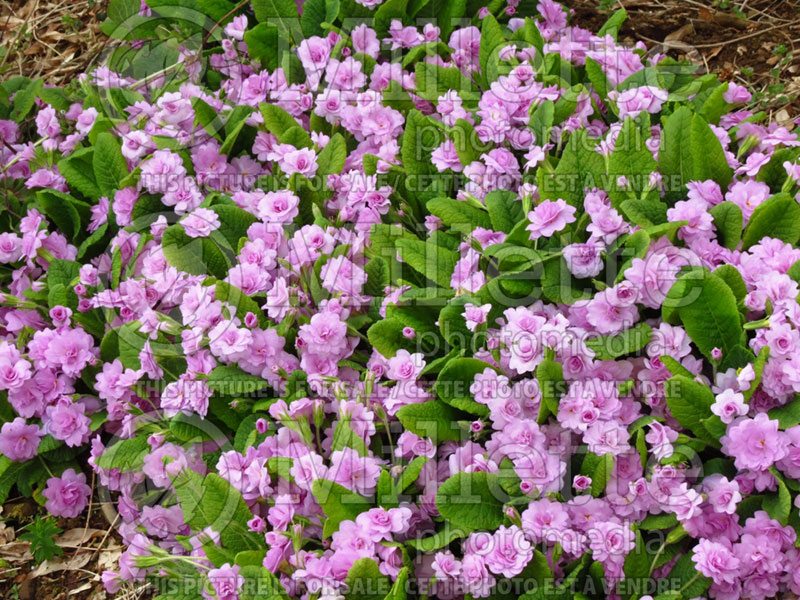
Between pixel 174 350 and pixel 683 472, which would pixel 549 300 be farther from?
pixel 174 350

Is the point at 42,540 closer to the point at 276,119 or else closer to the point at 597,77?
the point at 276,119

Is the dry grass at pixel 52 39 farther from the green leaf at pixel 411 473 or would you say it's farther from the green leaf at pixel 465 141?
the green leaf at pixel 411 473

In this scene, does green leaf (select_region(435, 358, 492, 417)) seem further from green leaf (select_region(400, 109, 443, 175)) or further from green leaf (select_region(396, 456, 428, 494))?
green leaf (select_region(400, 109, 443, 175))

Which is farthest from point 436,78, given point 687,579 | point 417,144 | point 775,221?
point 687,579

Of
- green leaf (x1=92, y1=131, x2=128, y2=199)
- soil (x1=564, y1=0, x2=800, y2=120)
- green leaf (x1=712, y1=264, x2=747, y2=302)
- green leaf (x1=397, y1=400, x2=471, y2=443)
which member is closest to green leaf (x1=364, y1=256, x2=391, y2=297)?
green leaf (x1=397, y1=400, x2=471, y2=443)

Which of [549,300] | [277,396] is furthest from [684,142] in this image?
[277,396]

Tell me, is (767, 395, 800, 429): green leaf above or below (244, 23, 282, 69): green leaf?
below

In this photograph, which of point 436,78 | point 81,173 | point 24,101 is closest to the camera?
point 436,78

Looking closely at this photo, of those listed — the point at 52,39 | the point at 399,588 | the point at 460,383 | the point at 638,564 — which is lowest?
the point at 638,564
